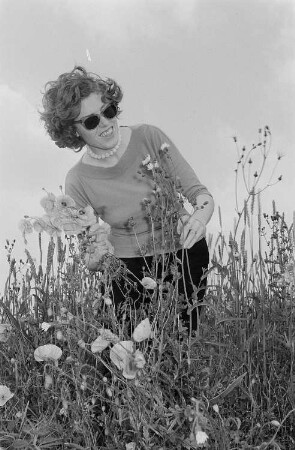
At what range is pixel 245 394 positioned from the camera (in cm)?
288

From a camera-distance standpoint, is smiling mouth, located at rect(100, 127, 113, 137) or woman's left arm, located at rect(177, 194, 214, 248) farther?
smiling mouth, located at rect(100, 127, 113, 137)

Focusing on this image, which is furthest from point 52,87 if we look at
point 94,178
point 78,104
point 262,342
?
point 262,342

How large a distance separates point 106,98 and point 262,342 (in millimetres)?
1399

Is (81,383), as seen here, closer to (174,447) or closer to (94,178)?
(174,447)

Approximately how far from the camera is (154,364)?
8.07ft

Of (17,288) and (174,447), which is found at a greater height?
(17,288)

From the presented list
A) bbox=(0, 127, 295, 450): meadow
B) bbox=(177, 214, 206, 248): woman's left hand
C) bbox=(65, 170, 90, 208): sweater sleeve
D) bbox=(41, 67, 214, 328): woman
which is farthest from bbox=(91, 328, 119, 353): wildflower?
bbox=(65, 170, 90, 208): sweater sleeve

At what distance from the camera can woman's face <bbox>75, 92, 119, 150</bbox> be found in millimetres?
3492

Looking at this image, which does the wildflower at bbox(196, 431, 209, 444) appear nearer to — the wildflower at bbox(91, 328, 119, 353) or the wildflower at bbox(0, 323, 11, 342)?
the wildflower at bbox(91, 328, 119, 353)

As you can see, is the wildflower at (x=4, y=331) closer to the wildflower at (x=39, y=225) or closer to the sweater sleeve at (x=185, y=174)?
the wildflower at (x=39, y=225)

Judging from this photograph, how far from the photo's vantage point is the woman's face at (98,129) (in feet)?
11.5

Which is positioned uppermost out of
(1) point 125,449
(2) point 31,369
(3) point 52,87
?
(3) point 52,87

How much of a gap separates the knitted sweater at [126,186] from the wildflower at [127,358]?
47.9 inches

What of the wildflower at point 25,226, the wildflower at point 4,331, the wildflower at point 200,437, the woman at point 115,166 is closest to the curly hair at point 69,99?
the woman at point 115,166
